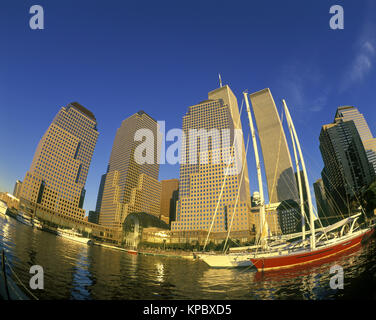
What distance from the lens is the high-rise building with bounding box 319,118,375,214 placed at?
14276 cm

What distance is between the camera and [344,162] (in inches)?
6294

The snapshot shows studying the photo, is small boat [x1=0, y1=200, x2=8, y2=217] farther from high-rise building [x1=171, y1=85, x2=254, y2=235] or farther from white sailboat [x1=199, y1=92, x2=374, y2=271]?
white sailboat [x1=199, y1=92, x2=374, y2=271]

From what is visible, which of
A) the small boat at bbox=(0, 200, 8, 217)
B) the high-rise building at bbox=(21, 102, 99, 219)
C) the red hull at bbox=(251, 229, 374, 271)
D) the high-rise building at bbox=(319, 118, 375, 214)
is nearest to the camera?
the red hull at bbox=(251, 229, 374, 271)

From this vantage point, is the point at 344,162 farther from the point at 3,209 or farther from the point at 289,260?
the point at 3,209

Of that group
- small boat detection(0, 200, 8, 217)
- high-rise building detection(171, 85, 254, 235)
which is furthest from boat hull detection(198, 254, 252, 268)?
small boat detection(0, 200, 8, 217)

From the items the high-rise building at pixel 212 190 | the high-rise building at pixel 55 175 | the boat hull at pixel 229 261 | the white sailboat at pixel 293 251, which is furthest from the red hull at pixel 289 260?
the high-rise building at pixel 55 175

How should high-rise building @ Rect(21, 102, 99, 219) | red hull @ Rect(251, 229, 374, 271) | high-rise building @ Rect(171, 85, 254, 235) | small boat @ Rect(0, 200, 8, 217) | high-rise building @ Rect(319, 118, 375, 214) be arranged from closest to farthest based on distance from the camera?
red hull @ Rect(251, 229, 374, 271) → small boat @ Rect(0, 200, 8, 217) → high-rise building @ Rect(319, 118, 375, 214) → high-rise building @ Rect(171, 85, 254, 235) → high-rise building @ Rect(21, 102, 99, 219)

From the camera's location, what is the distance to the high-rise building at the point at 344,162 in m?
143

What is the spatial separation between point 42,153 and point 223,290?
20640 centimetres
